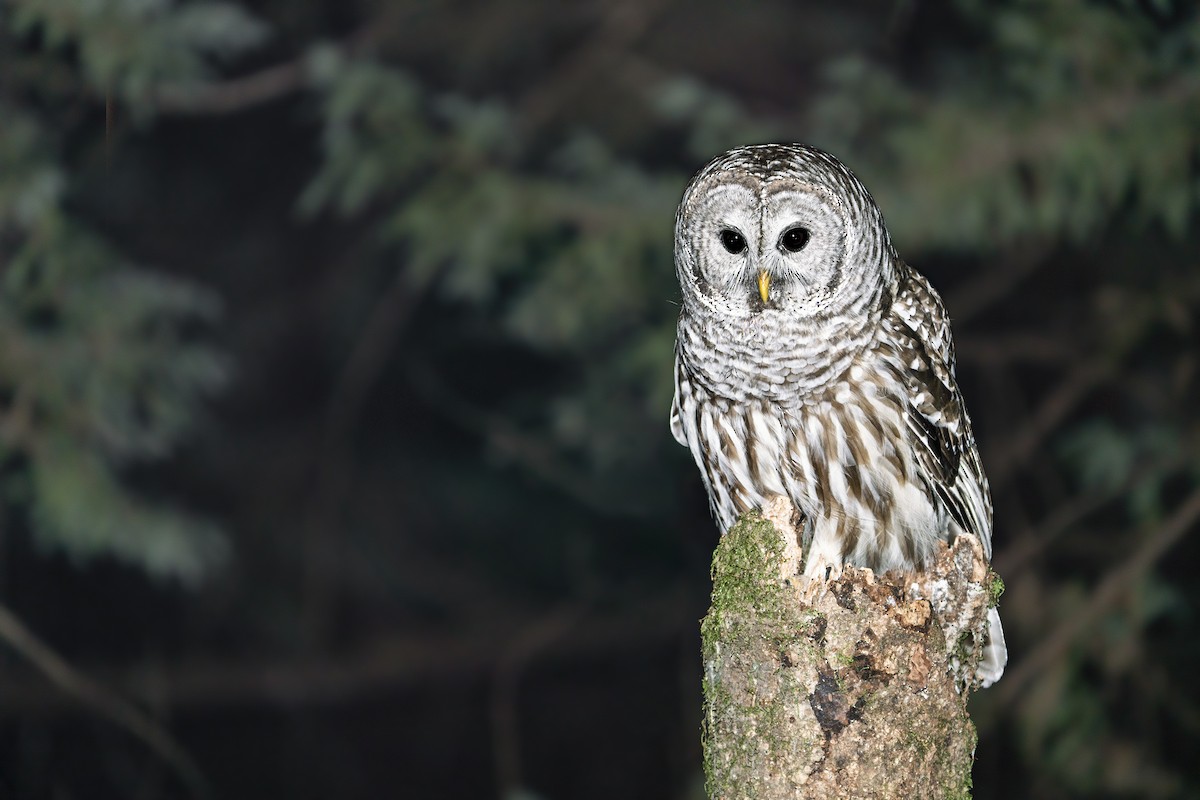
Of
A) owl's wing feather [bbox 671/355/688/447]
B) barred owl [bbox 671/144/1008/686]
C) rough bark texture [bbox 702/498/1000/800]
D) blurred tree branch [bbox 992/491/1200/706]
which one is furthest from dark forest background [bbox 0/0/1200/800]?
rough bark texture [bbox 702/498/1000/800]

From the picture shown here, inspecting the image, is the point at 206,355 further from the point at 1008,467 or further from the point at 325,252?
the point at 1008,467

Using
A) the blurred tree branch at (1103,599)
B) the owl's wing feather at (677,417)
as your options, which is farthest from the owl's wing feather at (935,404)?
the blurred tree branch at (1103,599)

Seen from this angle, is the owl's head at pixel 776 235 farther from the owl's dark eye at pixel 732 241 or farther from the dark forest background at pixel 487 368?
the dark forest background at pixel 487 368

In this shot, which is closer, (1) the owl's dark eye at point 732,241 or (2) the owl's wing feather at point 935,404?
(1) the owl's dark eye at point 732,241

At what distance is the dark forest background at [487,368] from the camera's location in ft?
14.9

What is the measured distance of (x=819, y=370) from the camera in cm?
261

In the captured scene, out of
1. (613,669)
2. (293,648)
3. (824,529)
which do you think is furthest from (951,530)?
(293,648)

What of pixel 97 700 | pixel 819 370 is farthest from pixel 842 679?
pixel 97 700

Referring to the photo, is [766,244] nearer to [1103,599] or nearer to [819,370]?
[819,370]

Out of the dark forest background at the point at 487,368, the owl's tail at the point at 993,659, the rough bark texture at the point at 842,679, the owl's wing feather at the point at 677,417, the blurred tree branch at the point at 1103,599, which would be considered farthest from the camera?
the dark forest background at the point at 487,368

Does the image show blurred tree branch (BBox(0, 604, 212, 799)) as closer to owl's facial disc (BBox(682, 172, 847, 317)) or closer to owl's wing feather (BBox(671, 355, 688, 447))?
owl's wing feather (BBox(671, 355, 688, 447))

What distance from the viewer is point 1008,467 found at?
201 inches

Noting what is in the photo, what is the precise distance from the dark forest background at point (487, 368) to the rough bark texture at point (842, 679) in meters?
2.72

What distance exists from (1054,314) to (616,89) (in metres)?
2.40
